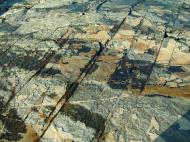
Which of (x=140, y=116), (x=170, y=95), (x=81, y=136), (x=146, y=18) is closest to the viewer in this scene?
(x=81, y=136)

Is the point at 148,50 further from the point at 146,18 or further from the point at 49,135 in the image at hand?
the point at 49,135

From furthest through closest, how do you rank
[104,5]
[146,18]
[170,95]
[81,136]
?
[104,5] < [146,18] < [170,95] < [81,136]

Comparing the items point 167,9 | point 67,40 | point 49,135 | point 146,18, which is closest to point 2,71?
point 67,40

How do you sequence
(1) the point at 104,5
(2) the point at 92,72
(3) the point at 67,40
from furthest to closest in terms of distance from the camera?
(1) the point at 104,5 → (3) the point at 67,40 → (2) the point at 92,72

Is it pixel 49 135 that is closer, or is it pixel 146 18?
pixel 49 135

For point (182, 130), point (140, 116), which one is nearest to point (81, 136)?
point (140, 116)

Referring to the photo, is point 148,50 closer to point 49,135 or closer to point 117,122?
point 117,122
